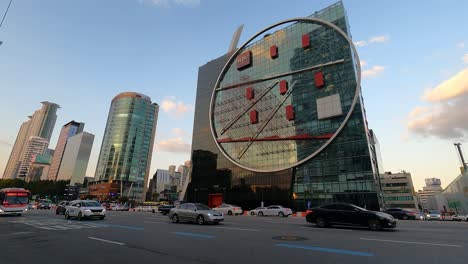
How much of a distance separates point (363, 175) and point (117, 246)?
47.4m

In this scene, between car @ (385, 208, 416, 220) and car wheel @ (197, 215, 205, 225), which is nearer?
car wheel @ (197, 215, 205, 225)

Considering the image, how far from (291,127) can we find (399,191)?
3507 inches

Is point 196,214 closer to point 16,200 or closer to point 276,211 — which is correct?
point 276,211

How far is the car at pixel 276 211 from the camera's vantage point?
1258 inches

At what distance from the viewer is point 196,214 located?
56.6ft

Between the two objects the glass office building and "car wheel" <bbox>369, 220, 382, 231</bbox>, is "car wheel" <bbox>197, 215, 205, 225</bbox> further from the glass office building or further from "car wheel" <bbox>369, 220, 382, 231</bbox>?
the glass office building

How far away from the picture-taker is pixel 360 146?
47000 mm

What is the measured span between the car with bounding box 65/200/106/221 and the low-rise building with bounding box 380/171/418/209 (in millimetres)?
119412

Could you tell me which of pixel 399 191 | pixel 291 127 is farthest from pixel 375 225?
pixel 399 191

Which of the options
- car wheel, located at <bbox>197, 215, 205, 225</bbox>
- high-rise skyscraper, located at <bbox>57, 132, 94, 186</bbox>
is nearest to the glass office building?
car wheel, located at <bbox>197, 215, 205, 225</bbox>

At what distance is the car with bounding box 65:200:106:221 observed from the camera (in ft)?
64.0

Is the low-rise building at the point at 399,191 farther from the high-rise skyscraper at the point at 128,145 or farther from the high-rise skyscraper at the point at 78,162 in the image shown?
the high-rise skyscraper at the point at 78,162

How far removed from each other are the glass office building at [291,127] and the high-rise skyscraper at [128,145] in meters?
87.7

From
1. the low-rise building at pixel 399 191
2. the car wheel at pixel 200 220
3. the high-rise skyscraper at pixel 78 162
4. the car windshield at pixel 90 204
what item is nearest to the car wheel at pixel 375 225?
the car wheel at pixel 200 220
